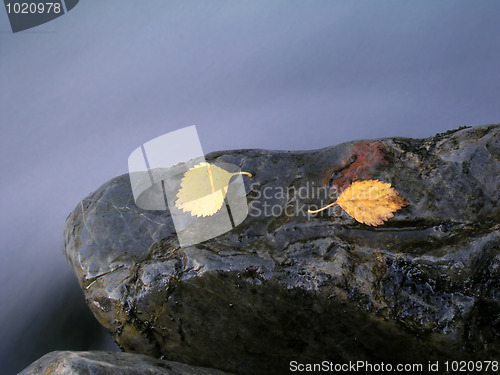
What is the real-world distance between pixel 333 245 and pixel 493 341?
2.31 feet

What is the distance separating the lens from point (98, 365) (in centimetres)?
157

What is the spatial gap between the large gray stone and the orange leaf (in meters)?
0.04

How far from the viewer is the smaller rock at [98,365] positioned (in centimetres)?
153

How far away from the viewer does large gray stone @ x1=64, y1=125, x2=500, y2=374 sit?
74.3 inches

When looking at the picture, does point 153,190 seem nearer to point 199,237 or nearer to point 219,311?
point 199,237

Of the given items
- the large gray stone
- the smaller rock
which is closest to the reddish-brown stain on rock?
the large gray stone

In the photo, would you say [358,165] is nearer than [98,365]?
No

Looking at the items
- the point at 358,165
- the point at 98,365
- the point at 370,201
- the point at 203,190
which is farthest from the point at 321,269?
the point at 98,365

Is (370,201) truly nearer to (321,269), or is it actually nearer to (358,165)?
(358,165)

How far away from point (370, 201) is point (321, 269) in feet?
1.31

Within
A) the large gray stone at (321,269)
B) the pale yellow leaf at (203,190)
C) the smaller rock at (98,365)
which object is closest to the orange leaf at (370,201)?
the large gray stone at (321,269)

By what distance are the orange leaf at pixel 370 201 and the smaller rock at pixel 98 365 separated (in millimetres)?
925

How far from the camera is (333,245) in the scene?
209 centimetres

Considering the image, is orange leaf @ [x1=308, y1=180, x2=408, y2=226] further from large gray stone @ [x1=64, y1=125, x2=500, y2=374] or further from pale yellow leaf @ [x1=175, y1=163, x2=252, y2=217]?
pale yellow leaf @ [x1=175, y1=163, x2=252, y2=217]
